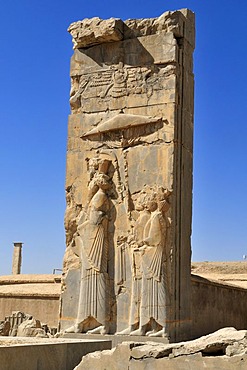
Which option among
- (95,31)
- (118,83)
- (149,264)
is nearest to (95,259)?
(149,264)

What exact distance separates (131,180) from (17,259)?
1646 cm

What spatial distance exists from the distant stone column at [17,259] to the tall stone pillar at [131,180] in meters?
15.3

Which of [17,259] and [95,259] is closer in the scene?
[95,259]

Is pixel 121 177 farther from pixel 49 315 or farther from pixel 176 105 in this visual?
pixel 49 315

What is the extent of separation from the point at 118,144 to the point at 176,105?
3.78 feet

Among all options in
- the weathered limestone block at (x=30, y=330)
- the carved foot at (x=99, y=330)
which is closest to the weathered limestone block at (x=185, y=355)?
the carved foot at (x=99, y=330)

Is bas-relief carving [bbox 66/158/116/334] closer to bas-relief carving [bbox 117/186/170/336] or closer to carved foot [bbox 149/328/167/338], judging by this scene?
bas-relief carving [bbox 117/186/170/336]

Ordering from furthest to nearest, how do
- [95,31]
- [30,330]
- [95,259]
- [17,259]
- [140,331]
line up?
[17,259]
[30,330]
[95,31]
[95,259]
[140,331]

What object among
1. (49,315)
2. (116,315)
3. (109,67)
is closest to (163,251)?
(116,315)

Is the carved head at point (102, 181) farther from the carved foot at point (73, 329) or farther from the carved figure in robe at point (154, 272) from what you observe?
the carved foot at point (73, 329)

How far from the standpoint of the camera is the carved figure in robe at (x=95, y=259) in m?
9.55

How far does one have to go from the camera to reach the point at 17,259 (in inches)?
995

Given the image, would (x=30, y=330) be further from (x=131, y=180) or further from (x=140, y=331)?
(x=131, y=180)

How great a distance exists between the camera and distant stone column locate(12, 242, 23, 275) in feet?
81.7
